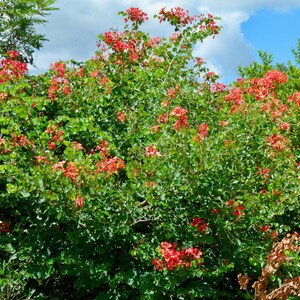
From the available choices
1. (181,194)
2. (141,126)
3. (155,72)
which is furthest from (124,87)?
(181,194)

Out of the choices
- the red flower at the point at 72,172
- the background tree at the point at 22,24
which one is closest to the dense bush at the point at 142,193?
the red flower at the point at 72,172

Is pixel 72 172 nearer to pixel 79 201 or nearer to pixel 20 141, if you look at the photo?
pixel 79 201

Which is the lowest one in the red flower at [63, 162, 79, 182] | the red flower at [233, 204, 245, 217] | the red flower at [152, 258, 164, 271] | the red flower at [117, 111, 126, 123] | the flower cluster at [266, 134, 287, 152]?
the red flower at [152, 258, 164, 271]

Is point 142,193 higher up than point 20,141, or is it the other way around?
point 20,141

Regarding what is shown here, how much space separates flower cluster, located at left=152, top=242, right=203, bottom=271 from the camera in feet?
13.7

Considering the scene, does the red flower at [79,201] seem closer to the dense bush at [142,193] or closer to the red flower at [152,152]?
the dense bush at [142,193]

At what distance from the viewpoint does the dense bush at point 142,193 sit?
4.33 m

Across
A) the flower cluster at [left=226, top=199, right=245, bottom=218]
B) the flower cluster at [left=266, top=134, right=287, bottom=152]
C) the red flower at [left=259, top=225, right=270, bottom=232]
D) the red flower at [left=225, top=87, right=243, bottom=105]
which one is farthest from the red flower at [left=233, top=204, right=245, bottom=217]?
the red flower at [left=225, top=87, right=243, bottom=105]

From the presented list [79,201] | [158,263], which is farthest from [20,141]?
[158,263]

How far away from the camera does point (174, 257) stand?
4.17m

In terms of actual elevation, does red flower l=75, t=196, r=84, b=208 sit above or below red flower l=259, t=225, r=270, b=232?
above

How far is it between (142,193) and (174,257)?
548mm

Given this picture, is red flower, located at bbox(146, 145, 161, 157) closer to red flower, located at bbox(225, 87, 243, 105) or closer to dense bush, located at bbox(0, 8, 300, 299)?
dense bush, located at bbox(0, 8, 300, 299)

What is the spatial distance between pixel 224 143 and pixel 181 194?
529mm
